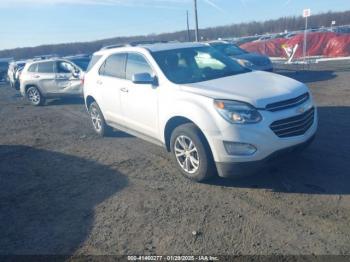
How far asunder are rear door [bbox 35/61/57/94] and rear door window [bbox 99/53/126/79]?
21.8ft

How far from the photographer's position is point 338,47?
68.4 feet

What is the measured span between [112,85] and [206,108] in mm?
2544

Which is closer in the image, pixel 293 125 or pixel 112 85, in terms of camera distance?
pixel 293 125

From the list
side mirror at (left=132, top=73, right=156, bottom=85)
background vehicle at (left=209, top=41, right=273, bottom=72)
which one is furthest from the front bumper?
background vehicle at (left=209, top=41, right=273, bottom=72)

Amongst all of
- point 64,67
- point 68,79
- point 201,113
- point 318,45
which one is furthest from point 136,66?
point 318,45

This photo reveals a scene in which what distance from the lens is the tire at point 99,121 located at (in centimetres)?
691

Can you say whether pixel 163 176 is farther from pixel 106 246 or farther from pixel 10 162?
pixel 10 162

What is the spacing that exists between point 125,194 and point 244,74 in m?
2.63

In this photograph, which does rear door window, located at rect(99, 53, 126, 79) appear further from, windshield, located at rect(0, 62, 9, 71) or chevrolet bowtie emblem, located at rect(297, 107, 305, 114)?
windshield, located at rect(0, 62, 9, 71)

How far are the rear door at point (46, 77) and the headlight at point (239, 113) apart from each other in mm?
9933

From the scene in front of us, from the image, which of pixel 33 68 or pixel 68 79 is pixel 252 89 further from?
pixel 33 68

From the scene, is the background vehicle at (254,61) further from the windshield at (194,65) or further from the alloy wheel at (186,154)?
the alloy wheel at (186,154)

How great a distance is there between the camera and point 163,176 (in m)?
4.91

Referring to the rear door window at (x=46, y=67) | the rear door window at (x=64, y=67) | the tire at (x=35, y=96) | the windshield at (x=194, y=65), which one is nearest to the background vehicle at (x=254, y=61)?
the rear door window at (x=64, y=67)
